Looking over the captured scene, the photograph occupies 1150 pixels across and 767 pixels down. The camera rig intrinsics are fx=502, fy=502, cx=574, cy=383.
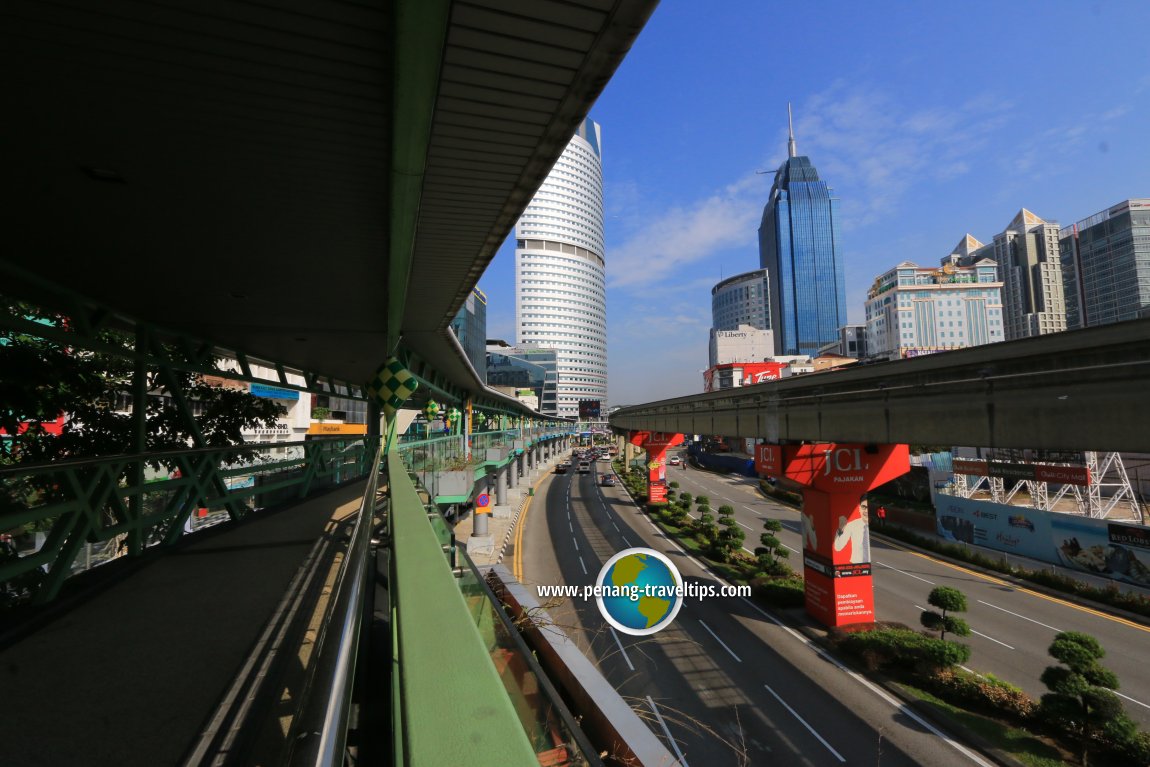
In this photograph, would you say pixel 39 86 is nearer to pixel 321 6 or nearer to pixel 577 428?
pixel 321 6

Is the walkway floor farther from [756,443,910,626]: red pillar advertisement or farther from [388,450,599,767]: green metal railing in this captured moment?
[756,443,910,626]: red pillar advertisement

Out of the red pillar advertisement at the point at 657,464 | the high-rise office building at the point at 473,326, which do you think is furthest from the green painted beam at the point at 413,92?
the high-rise office building at the point at 473,326

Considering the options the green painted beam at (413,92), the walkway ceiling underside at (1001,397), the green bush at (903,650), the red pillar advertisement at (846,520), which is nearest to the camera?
the green painted beam at (413,92)

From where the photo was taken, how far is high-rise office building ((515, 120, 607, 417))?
148 metres

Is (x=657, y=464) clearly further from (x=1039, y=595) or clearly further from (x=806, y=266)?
(x=806, y=266)

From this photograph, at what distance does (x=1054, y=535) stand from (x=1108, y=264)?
123 metres

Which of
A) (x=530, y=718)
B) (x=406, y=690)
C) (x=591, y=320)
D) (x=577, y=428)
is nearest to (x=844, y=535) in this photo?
(x=530, y=718)

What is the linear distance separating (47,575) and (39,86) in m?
4.00

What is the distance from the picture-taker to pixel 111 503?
5.30 m

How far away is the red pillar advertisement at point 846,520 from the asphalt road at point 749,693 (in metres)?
1.60

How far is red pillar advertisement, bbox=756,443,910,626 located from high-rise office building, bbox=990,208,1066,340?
144832mm

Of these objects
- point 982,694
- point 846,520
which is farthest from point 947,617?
point 846,520

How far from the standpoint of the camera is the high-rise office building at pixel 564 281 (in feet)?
487

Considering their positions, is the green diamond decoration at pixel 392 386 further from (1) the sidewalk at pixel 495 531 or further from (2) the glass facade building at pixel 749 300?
(2) the glass facade building at pixel 749 300
